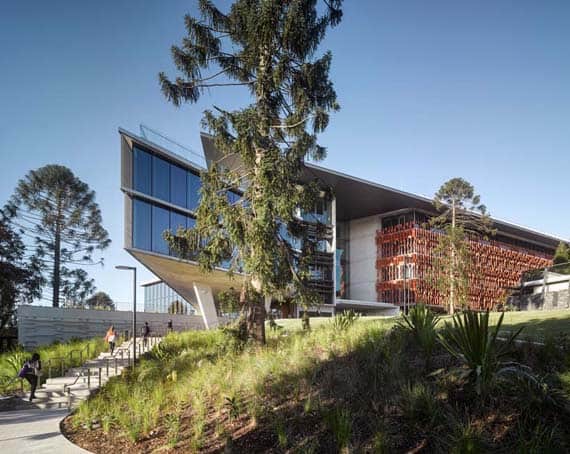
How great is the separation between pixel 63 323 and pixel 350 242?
126ft

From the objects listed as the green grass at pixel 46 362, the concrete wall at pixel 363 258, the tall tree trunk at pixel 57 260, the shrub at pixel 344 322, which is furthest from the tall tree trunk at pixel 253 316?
the concrete wall at pixel 363 258

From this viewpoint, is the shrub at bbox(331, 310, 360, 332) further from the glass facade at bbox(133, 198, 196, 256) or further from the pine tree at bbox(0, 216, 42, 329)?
the pine tree at bbox(0, 216, 42, 329)

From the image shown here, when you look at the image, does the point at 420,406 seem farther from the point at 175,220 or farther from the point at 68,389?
the point at 175,220

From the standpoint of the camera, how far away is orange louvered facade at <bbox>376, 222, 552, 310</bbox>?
55.0m

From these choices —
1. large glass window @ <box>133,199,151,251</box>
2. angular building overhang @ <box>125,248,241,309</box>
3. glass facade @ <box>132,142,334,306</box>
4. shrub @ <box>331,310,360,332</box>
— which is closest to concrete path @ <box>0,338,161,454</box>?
shrub @ <box>331,310,360,332</box>

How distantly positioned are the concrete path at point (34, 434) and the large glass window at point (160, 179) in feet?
75.3

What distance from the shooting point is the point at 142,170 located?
33.7 m

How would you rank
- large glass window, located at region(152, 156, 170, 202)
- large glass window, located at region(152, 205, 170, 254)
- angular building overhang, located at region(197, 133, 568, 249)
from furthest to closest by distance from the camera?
1. angular building overhang, located at region(197, 133, 568, 249)
2. large glass window, located at region(152, 156, 170, 202)
3. large glass window, located at region(152, 205, 170, 254)

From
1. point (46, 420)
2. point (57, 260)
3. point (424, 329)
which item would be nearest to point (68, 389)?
point (46, 420)

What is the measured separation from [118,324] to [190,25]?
947 inches

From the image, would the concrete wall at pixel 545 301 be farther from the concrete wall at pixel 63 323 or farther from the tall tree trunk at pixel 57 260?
the tall tree trunk at pixel 57 260

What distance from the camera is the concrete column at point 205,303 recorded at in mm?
39562

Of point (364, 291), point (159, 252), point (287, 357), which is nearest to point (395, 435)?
point (287, 357)

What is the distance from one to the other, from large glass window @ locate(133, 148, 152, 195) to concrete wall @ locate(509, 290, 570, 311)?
2513 cm
